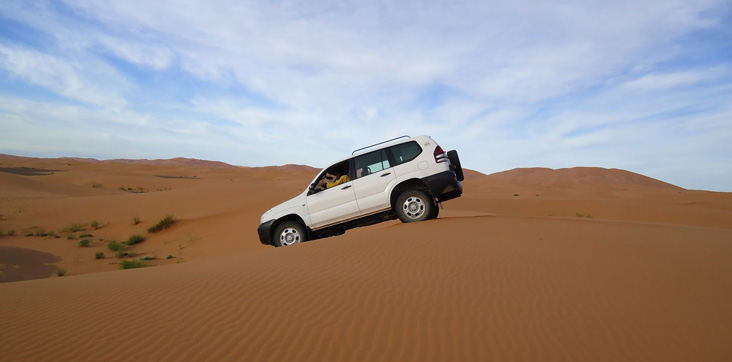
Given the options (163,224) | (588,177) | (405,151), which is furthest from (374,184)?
(588,177)

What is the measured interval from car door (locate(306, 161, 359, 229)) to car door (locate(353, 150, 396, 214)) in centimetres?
16

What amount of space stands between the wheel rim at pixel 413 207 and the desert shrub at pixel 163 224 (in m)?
13.1

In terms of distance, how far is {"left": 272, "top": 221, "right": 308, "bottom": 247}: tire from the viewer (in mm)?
9018

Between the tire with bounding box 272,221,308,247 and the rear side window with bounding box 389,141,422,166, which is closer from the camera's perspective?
the rear side window with bounding box 389,141,422,166

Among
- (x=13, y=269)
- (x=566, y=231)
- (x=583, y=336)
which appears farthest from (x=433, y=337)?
(x=13, y=269)

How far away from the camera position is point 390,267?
206 inches

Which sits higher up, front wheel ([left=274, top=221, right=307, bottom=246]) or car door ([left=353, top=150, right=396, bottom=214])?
car door ([left=353, top=150, right=396, bottom=214])

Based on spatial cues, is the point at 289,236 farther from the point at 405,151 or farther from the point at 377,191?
the point at 405,151

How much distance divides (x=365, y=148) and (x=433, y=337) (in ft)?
20.0

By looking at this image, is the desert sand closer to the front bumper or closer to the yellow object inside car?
the yellow object inside car

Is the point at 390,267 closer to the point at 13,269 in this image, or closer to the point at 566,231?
the point at 566,231

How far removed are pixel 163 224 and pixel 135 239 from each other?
5.76 ft

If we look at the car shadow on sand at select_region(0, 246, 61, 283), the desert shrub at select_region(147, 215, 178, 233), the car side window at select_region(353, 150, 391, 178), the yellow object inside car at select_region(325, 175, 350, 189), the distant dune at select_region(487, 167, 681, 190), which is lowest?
the car shadow on sand at select_region(0, 246, 61, 283)

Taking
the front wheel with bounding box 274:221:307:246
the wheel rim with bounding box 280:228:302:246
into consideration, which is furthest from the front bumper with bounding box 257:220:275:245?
the wheel rim with bounding box 280:228:302:246
